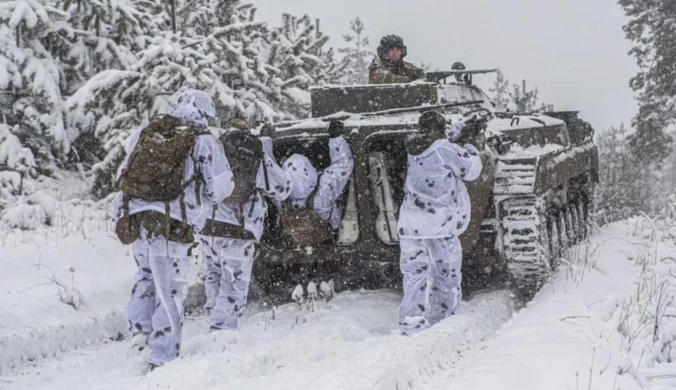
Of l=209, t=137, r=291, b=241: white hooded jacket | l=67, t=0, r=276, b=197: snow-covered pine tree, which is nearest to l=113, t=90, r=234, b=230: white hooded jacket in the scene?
l=209, t=137, r=291, b=241: white hooded jacket

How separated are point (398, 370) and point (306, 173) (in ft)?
9.04

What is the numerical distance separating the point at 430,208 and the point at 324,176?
3.93ft

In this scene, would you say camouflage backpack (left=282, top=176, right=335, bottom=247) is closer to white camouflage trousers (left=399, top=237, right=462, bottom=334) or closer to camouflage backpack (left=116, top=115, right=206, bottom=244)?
white camouflage trousers (left=399, top=237, right=462, bottom=334)

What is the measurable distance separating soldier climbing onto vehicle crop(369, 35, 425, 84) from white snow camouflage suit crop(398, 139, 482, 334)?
3.88 m

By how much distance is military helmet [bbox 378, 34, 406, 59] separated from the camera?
9.73 metres

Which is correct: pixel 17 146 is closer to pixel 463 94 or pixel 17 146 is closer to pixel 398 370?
pixel 463 94

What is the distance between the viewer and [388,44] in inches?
383

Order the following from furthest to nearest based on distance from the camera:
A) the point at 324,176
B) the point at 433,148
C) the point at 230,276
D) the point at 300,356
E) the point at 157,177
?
the point at 324,176 < the point at 230,276 < the point at 433,148 < the point at 157,177 < the point at 300,356

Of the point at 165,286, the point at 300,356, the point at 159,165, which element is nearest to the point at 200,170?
the point at 159,165

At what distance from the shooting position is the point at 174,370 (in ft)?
14.4

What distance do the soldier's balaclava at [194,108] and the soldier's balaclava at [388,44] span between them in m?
4.71

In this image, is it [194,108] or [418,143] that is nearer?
[194,108]

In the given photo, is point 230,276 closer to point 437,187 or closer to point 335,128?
point 335,128

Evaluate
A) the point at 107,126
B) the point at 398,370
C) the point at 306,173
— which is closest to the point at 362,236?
the point at 306,173
